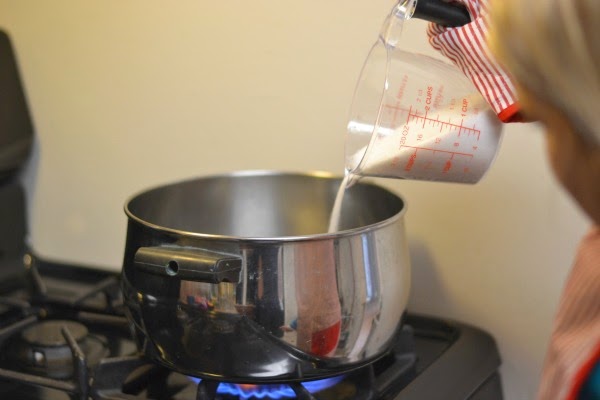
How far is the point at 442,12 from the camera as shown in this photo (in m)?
0.61

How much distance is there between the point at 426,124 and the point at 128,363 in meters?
0.37

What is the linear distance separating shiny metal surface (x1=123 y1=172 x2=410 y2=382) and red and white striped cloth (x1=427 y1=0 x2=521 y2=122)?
14 cm

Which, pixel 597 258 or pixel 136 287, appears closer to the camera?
pixel 597 258

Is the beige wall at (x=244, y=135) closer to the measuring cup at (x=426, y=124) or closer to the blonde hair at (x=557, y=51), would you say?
the measuring cup at (x=426, y=124)

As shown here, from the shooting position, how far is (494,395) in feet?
2.50

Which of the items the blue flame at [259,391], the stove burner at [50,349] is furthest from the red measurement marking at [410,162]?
the stove burner at [50,349]

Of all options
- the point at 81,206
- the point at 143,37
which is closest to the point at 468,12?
the point at 143,37

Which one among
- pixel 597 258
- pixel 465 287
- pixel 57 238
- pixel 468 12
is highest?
pixel 468 12

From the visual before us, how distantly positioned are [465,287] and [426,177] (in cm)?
23

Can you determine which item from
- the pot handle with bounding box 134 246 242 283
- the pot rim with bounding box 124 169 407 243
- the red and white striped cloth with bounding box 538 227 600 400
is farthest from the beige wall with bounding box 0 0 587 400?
the pot handle with bounding box 134 246 242 283

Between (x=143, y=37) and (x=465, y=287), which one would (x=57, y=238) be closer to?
(x=143, y=37)

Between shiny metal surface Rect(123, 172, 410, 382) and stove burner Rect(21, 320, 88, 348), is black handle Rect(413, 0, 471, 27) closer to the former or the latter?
shiny metal surface Rect(123, 172, 410, 382)

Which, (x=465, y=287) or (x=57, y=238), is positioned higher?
(x=465, y=287)

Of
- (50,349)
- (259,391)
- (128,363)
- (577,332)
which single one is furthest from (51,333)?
(577,332)
